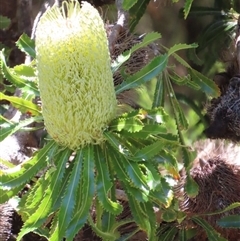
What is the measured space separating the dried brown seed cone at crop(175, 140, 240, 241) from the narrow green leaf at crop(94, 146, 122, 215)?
0.83ft

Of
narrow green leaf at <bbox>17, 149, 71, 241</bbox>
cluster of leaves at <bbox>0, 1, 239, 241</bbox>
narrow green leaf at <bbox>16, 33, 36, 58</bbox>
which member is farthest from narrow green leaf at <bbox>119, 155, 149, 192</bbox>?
narrow green leaf at <bbox>16, 33, 36, 58</bbox>

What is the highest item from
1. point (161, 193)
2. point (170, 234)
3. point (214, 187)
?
point (161, 193)

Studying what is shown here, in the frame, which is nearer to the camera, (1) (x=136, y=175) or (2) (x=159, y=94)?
(1) (x=136, y=175)

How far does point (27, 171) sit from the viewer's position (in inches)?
39.7

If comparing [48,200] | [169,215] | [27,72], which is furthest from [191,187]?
[27,72]

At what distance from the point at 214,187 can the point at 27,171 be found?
A: 402 mm

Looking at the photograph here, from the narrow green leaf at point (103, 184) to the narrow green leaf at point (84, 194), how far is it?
0.01m

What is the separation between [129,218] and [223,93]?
38cm

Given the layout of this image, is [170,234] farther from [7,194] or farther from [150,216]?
[7,194]

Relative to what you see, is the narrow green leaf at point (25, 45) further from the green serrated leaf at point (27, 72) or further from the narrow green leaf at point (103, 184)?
the narrow green leaf at point (103, 184)

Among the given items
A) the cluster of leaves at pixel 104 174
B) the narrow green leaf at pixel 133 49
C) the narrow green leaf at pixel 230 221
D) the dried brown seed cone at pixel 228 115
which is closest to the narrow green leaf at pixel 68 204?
the cluster of leaves at pixel 104 174

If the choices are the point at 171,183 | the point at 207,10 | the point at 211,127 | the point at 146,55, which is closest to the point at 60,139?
the point at 171,183

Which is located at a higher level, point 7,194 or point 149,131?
point 149,131

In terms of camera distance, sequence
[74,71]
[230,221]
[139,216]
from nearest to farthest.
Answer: [74,71] → [139,216] → [230,221]
